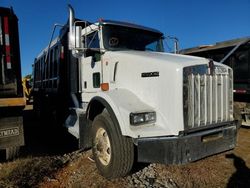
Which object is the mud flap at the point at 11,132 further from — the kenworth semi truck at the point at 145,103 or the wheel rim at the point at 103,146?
the wheel rim at the point at 103,146

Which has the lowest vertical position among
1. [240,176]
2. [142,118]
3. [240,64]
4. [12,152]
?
[240,176]

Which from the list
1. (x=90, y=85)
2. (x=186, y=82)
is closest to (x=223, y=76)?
(x=186, y=82)

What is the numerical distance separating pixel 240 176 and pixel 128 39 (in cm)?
306

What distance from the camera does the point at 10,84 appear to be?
4895 mm

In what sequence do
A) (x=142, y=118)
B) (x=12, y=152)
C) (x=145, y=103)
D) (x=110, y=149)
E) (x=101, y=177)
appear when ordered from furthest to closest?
(x=12, y=152)
(x=101, y=177)
(x=110, y=149)
(x=145, y=103)
(x=142, y=118)

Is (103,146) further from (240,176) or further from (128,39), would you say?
(240,176)

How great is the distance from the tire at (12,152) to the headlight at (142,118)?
8.25ft

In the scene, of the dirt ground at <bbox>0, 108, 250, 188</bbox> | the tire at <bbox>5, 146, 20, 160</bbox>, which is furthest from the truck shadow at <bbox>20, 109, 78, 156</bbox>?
the tire at <bbox>5, 146, 20, 160</bbox>

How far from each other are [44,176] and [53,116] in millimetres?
3362

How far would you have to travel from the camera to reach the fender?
3977mm

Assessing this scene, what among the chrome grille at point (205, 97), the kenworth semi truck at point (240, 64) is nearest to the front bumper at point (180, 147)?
the chrome grille at point (205, 97)

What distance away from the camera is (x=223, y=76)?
4430 millimetres

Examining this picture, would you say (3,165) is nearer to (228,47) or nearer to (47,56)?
(47,56)

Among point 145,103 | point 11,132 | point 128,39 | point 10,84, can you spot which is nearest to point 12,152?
point 11,132
